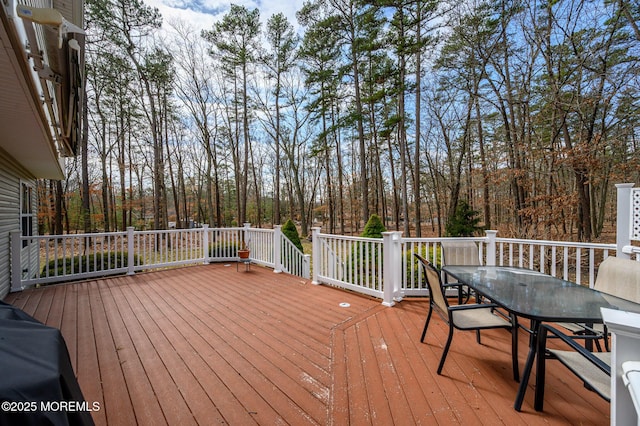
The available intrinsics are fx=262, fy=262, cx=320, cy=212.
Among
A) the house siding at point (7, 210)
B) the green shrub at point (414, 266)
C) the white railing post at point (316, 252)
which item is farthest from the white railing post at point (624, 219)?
the house siding at point (7, 210)

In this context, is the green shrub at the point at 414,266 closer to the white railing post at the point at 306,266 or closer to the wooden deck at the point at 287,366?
the wooden deck at the point at 287,366

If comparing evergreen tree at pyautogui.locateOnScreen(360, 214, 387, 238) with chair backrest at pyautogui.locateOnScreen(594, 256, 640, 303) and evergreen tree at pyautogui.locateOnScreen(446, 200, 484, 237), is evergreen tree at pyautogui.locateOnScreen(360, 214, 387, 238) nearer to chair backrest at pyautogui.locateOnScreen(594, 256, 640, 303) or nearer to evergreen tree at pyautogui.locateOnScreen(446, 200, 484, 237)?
evergreen tree at pyautogui.locateOnScreen(446, 200, 484, 237)

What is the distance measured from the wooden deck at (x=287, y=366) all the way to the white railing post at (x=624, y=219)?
1.60 m

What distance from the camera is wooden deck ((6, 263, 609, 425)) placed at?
5.73ft

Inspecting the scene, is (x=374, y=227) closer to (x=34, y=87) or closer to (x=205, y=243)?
(x=205, y=243)

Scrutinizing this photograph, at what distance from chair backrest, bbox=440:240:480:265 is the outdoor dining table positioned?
0.52 metres

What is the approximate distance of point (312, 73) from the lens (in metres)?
10.8

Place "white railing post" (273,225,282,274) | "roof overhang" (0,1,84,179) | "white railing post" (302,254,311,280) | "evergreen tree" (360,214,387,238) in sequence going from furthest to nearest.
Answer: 1. "evergreen tree" (360,214,387,238)
2. "white railing post" (302,254,311,280)
3. "white railing post" (273,225,282,274)
4. "roof overhang" (0,1,84,179)

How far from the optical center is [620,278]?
2.22 metres

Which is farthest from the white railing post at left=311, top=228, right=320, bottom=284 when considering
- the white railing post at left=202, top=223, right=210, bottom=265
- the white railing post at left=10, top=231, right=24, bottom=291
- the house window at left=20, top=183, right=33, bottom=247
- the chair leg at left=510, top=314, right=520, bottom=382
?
the house window at left=20, top=183, right=33, bottom=247

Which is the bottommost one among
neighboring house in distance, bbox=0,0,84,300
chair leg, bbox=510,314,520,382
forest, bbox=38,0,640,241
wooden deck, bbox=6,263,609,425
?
wooden deck, bbox=6,263,609,425

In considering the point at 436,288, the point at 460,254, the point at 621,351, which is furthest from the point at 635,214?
the point at 621,351

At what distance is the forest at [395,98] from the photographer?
6336mm

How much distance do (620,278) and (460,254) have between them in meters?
1.39
